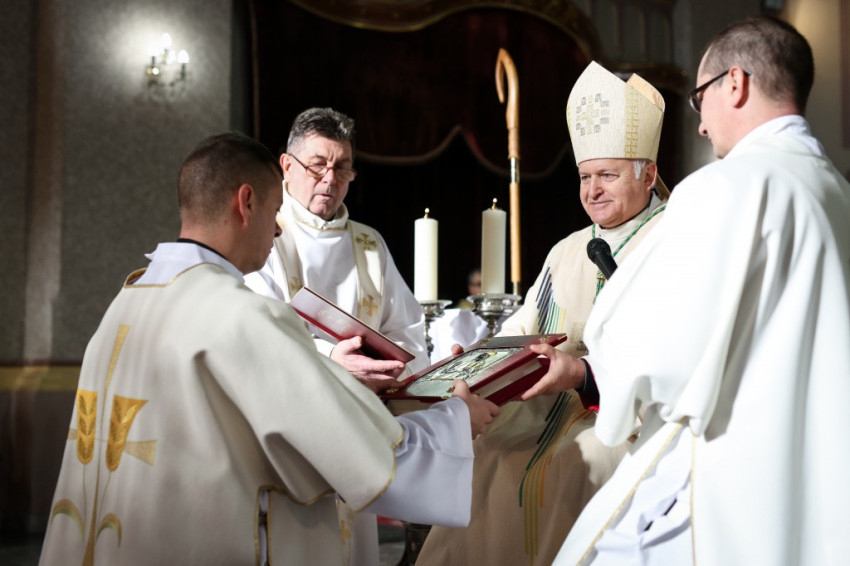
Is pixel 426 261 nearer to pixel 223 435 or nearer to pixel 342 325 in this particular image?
pixel 342 325

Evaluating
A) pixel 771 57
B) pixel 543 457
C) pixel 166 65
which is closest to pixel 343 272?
pixel 543 457

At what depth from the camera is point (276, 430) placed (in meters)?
1.90

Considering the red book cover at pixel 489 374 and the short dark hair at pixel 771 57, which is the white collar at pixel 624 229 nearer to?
the red book cover at pixel 489 374

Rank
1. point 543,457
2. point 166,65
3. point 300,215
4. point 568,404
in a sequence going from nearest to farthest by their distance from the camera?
point 543,457
point 568,404
point 300,215
point 166,65

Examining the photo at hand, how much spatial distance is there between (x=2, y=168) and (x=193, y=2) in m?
1.88

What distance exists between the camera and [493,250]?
3361 millimetres

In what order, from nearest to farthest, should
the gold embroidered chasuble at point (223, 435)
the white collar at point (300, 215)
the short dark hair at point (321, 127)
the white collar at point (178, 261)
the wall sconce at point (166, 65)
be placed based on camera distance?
the gold embroidered chasuble at point (223, 435) < the white collar at point (178, 261) < the short dark hair at point (321, 127) < the white collar at point (300, 215) < the wall sconce at point (166, 65)

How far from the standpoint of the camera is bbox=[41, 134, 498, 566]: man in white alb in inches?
75.6

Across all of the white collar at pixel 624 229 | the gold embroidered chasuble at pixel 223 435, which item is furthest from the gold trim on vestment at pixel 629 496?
the white collar at pixel 624 229

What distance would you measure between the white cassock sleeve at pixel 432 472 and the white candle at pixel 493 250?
1.21 m

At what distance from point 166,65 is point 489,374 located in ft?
17.1

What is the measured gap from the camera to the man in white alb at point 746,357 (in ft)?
5.80

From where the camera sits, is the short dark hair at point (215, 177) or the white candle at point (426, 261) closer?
the short dark hair at point (215, 177)

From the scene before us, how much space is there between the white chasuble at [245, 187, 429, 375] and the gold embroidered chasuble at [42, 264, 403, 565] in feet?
5.37
